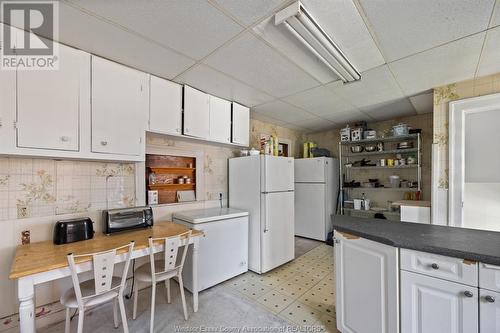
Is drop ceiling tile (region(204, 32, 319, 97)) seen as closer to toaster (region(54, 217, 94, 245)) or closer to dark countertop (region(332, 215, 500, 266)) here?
dark countertop (region(332, 215, 500, 266))

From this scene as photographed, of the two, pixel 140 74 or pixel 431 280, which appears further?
pixel 140 74

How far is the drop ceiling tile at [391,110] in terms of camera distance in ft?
10.1

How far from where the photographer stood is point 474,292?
3.66ft

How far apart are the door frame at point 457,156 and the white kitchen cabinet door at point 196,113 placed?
2757 mm

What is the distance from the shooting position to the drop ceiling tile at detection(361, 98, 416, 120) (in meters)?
3.07

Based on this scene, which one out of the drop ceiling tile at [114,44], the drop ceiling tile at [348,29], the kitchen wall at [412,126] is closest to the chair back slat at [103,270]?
the drop ceiling tile at [114,44]

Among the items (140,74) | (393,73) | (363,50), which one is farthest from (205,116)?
(393,73)

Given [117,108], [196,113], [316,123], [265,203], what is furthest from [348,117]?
[117,108]

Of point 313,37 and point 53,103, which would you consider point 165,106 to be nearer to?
point 53,103

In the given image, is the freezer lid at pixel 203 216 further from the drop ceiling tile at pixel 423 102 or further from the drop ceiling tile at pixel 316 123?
the drop ceiling tile at pixel 423 102

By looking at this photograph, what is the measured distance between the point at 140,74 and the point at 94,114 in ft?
1.96

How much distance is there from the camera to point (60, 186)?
1.93m

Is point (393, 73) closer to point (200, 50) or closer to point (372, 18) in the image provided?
point (372, 18)

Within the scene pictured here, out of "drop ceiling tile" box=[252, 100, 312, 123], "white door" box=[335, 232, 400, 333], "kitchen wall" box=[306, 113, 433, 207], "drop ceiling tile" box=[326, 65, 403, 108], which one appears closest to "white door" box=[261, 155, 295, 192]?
"drop ceiling tile" box=[252, 100, 312, 123]
